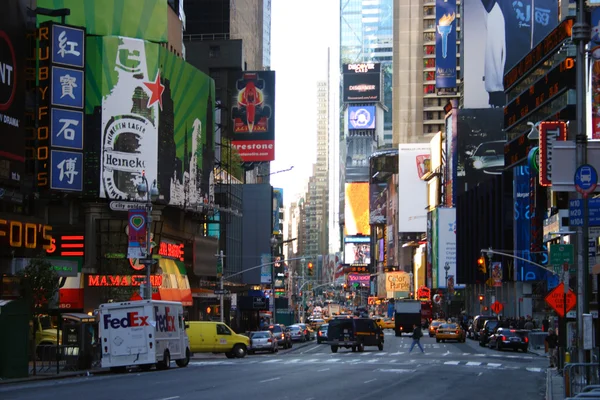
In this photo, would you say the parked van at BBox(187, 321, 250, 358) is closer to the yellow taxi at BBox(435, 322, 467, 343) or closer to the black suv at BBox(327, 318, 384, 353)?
the black suv at BBox(327, 318, 384, 353)

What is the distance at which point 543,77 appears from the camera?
9512 centimetres

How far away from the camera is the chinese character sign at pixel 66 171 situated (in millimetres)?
63000

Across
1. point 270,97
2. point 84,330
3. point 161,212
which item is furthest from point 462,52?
point 84,330

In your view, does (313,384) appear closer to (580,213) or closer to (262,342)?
(580,213)

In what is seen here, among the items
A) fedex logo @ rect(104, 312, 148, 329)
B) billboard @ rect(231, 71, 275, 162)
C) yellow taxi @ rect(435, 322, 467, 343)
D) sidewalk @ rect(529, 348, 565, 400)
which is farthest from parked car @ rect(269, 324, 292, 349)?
billboard @ rect(231, 71, 275, 162)

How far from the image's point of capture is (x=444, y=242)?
16475cm

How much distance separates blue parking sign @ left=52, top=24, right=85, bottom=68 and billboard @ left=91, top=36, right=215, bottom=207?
8905 mm

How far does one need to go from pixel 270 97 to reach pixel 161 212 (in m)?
44.8

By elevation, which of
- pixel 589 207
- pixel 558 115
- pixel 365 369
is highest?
pixel 558 115

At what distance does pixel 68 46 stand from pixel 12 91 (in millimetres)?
13959

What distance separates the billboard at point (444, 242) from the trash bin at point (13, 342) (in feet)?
427

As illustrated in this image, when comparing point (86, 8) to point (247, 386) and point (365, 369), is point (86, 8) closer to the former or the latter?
point (365, 369)

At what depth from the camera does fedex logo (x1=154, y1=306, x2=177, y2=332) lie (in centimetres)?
3922

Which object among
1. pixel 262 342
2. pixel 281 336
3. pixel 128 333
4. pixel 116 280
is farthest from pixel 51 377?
pixel 281 336
